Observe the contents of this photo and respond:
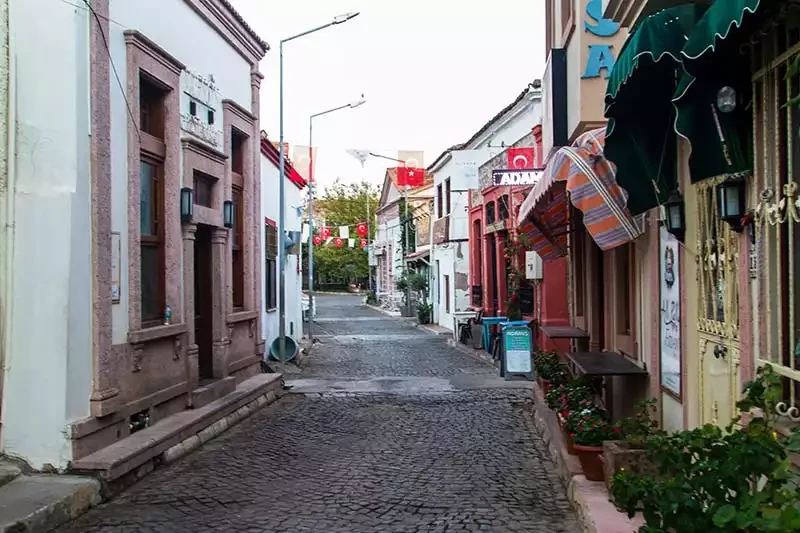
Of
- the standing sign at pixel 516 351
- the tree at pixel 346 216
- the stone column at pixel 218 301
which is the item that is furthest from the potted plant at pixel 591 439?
the tree at pixel 346 216

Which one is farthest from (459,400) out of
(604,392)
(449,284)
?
(449,284)

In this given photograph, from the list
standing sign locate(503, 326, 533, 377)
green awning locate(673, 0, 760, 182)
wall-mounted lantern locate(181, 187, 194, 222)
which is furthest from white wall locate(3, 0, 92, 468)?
standing sign locate(503, 326, 533, 377)

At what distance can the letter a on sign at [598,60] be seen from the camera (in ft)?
28.7

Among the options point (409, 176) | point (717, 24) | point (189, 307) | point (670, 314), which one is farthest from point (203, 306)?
point (409, 176)

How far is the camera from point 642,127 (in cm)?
591

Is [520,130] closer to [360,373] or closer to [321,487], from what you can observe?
[360,373]

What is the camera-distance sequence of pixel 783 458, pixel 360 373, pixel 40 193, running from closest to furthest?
1. pixel 783 458
2. pixel 40 193
3. pixel 360 373

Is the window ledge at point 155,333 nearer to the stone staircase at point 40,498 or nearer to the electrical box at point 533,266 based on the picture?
the stone staircase at point 40,498

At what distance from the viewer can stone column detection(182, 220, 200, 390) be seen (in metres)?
9.48

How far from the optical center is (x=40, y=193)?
6.74 m

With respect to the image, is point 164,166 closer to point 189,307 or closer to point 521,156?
point 189,307

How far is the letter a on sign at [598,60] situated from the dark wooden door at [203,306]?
5.73 meters

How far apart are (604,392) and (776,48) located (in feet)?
19.4

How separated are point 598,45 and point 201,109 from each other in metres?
5.12
